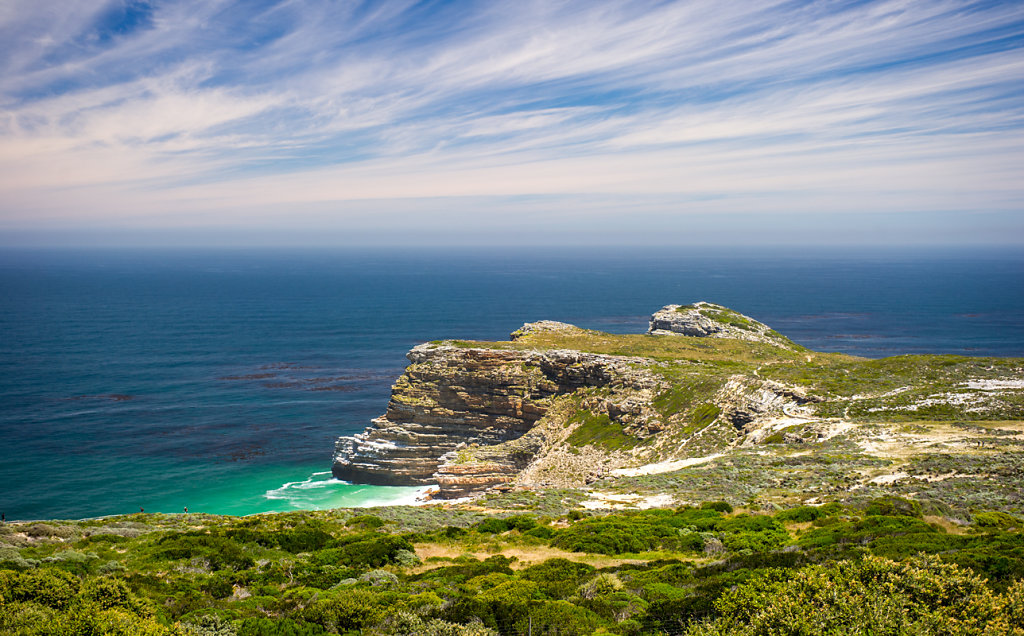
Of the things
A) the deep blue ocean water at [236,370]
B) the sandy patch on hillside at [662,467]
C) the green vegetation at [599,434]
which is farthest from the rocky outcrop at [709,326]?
the deep blue ocean water at [236,370]

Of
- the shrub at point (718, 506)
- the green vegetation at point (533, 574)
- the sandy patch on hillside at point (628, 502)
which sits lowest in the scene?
the sandy patch on hillside at point (628, 502)

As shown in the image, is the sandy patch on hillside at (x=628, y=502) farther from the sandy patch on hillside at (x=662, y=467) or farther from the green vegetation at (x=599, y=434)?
the green vegetation at (x=599, y=434)

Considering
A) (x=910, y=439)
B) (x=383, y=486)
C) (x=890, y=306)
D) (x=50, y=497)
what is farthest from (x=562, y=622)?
(x=890, y=306)

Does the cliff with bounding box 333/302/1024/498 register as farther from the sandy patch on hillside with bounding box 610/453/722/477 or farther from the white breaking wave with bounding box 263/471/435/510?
the white breaking wave with bounding box 263/471/435/510

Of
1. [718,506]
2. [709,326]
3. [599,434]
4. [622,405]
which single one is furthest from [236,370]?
[718,506]

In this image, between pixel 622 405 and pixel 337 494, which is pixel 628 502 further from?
pixel 337 494

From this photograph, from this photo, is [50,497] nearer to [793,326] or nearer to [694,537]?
[694,537]

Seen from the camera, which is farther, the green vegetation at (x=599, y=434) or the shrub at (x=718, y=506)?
the green vegetation at (x=599, y=434)
